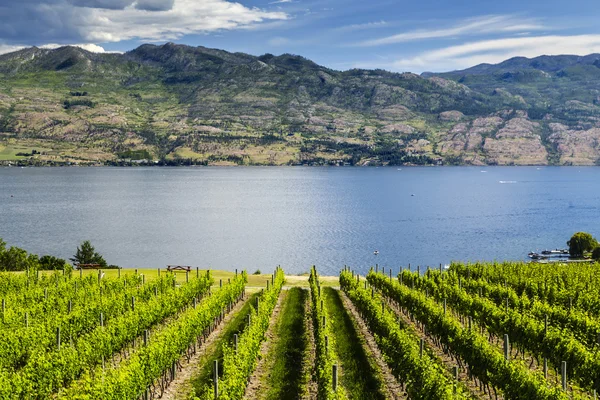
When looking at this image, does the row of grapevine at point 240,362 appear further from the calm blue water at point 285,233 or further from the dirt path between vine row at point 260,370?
the calm blue water at point 285,233

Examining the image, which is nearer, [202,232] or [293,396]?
[293,396]

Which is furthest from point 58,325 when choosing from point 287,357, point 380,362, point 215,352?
point 380,362

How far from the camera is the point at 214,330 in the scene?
3950 cm

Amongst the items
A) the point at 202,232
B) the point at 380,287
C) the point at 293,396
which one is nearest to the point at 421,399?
the point at 293,396

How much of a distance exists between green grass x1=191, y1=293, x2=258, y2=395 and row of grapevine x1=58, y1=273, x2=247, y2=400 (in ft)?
4.16

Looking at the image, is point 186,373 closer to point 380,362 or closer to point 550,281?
point 380,362

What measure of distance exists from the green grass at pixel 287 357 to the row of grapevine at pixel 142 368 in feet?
15.9

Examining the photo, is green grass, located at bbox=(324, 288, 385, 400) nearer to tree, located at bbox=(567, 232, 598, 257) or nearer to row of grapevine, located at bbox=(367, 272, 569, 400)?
row of grapevine, located at bbox=(367, 272, 569, 400)

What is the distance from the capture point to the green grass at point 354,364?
2669 cm

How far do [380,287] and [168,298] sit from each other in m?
21.0

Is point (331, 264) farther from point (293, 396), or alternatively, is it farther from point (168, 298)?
point (293, 396)

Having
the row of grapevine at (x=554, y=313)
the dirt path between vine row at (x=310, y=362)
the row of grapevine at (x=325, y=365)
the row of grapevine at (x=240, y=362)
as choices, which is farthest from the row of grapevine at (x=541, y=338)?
the row of grapevine at (x=240, y=362)

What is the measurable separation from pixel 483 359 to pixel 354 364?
7344mm

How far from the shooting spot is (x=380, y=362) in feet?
103
